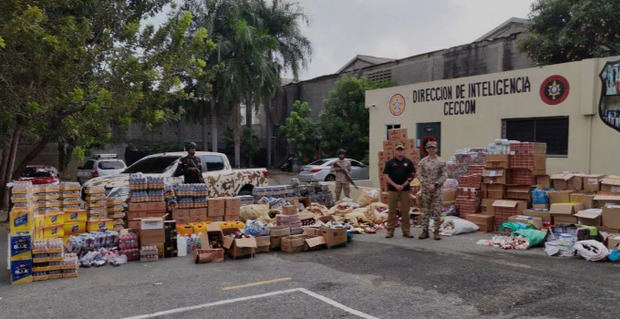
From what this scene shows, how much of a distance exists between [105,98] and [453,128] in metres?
12.1

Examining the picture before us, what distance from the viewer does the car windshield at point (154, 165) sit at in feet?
42.3

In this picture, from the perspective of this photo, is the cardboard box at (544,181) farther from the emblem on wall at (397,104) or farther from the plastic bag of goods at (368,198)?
the emblem on wall at (397,104)

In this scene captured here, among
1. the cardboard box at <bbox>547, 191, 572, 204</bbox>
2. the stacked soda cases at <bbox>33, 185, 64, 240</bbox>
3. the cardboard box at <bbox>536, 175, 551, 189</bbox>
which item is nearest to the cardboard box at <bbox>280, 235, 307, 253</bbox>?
the stacked soda cases at <bbox>33, 185, 64, 240</bbox>

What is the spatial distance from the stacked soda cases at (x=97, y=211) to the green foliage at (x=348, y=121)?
64.2 feet

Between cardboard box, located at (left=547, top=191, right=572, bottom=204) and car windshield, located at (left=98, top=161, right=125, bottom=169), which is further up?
car windshield, located at (left=98, top=161, right=125, bottom=169)

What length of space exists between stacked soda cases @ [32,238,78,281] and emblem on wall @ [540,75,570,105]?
13693 mm

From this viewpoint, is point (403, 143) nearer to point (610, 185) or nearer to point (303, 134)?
point (610, 185)

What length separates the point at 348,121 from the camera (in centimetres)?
2916

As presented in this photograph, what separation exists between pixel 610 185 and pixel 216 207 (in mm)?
8443

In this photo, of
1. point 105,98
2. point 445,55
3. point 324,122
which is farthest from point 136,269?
point 445,55

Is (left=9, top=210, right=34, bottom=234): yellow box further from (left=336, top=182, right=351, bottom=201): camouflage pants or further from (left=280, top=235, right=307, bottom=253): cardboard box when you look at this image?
(left=336, top=182, right=351, bottom=201): camouflage pants

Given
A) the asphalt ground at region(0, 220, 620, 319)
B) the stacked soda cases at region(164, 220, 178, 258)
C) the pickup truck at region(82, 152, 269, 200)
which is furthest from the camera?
the pickup truck at region(82, 152, 269, 200)

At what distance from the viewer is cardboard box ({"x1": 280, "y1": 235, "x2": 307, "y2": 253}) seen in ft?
29.8

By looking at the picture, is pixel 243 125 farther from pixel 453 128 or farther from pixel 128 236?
pixel 128 236
